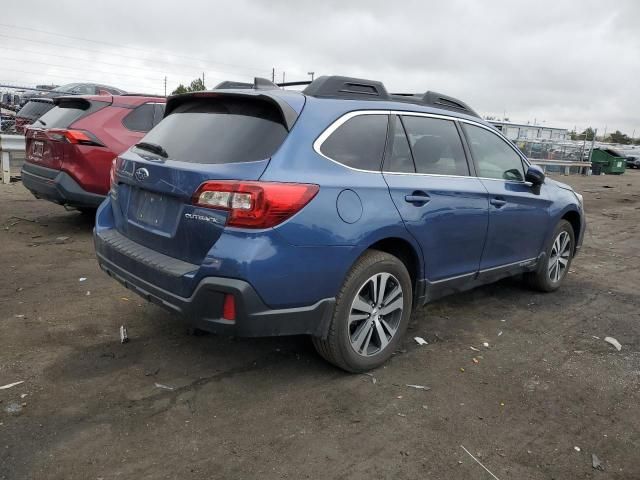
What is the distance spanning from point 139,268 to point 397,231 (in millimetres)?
1597

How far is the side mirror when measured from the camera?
4816 mm

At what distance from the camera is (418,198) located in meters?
3.56

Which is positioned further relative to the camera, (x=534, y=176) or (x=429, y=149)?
(x=534, y=176)

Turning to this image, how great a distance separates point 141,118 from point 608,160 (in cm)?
2751

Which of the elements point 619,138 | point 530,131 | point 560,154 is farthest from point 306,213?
point 619,138

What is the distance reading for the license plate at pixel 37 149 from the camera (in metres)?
6.68

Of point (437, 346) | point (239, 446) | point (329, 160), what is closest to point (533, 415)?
point (437, 346)

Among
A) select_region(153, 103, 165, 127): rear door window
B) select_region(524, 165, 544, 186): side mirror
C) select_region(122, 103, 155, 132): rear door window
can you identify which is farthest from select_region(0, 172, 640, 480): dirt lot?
select_region(153, 103, 165, 127): rear door window

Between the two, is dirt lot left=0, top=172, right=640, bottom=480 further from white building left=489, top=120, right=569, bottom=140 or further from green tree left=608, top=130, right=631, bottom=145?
green tree left=608, top=130, right=631, bottom=145

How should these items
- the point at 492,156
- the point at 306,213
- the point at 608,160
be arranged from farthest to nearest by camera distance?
the point at 608,160
the point at 492,156
the point at 306,213

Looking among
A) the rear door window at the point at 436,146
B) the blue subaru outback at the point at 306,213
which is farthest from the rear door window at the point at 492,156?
the rear door window at the point at 436,146

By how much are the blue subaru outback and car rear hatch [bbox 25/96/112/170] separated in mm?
2974

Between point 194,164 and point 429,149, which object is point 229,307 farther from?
point 429,149

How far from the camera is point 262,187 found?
9.14 ft
